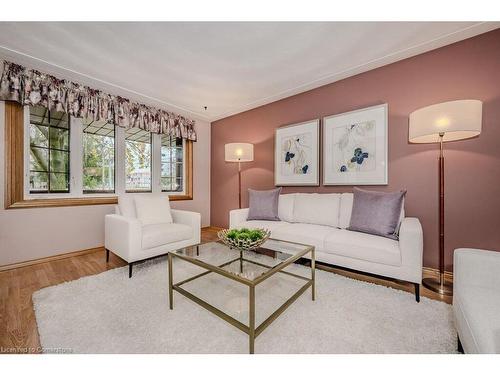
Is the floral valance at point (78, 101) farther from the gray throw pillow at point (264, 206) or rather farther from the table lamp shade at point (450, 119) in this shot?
the table lamp shade at point (450, 119)

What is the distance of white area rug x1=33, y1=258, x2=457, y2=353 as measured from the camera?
123cm

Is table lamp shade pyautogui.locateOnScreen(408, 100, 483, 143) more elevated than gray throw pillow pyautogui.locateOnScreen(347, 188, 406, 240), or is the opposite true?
table lamp shade pyautogui.locateOnScreen(408, 100, 483, 143)

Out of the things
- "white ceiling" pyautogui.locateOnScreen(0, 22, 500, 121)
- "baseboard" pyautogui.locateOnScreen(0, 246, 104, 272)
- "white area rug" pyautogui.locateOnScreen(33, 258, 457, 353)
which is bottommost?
"white area rug" pyautogui.locateOnScreen(33, 258, 457, 353)

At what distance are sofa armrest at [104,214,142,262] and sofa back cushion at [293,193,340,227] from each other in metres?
1.89

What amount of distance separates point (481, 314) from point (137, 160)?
412 cm

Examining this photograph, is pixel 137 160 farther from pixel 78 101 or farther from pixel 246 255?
pixel 246 255

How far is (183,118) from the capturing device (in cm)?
405

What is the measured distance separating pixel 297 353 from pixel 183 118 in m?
3.96

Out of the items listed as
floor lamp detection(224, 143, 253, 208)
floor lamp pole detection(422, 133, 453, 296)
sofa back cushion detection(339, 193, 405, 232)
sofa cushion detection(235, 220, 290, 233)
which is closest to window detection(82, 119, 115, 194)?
floor lamp detection(224, 143, 253, 208)

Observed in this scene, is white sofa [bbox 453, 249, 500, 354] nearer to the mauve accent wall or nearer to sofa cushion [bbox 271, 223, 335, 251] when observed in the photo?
sofa cushion [bbox 271, 223, 335, 251]

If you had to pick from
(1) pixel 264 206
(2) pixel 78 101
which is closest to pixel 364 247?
(1) pixel 264 206

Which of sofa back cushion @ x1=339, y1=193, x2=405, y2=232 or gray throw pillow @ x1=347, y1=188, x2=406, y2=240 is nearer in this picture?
gray throw pillow @ x1=347, y1=188, x2=406, y2=240

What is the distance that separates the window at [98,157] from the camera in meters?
3.06
